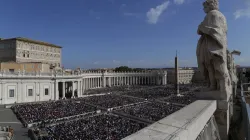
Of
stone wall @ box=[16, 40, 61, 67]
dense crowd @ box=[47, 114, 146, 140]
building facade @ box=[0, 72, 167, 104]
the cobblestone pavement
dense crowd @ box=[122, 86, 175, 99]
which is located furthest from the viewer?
stone wall @ box=[16, 40, 61, 67]

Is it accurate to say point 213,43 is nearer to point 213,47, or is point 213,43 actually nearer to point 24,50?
point 213,47

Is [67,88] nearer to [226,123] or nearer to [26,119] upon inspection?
[26,119]

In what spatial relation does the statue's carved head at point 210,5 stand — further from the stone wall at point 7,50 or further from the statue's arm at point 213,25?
the stone wall at point 7,50

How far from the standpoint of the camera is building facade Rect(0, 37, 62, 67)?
55.8 meters

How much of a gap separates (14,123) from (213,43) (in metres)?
25.8

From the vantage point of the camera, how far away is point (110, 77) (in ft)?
273

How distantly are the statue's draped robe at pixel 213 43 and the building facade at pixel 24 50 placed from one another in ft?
→ 196

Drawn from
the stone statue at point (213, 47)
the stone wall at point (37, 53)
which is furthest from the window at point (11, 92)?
the stone statue at point (213, 47)

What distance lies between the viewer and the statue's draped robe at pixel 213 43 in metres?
5.52

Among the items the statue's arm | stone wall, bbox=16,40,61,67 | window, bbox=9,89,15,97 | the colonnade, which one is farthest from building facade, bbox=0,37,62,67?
the statue's arm

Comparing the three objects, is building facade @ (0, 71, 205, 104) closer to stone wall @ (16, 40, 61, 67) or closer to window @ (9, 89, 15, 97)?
window @ (9, 89, 15, 97)

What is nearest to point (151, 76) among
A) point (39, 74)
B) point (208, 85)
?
point (39, 74)

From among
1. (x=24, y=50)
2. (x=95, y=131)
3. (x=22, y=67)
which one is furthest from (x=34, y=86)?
(x=95, y=131)

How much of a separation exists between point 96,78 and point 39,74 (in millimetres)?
35360
